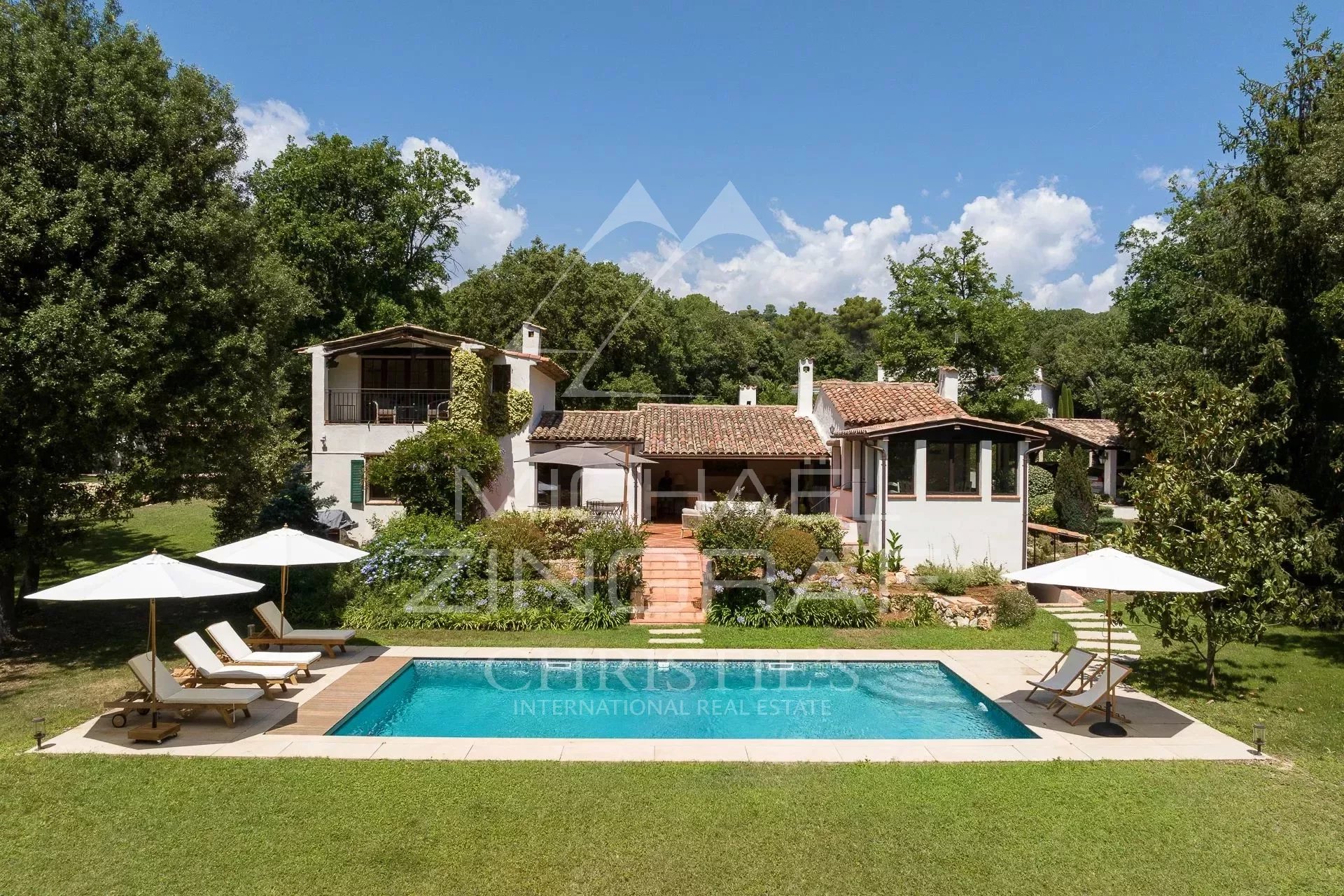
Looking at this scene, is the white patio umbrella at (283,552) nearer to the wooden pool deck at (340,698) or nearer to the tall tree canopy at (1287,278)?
the wooden pool deck at (340,698)

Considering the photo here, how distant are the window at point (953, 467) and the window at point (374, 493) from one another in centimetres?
1549

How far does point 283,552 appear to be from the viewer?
12.8 m

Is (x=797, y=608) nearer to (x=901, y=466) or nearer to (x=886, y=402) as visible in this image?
(x=901, y=466)

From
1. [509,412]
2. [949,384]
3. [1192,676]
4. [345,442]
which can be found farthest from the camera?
[949,384]

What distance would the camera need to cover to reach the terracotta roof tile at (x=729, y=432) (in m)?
25.4

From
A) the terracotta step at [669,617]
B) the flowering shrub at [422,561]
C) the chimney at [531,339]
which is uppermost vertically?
the chimney at [531,339]

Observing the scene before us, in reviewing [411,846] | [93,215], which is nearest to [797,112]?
[93,215]

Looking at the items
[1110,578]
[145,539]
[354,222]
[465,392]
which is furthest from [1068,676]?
[354,222]

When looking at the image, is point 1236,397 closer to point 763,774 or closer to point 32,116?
point 763,774

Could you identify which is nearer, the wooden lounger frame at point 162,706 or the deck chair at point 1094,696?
the wooden lounger frame at point 162,706

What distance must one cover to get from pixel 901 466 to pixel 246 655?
50.2ft

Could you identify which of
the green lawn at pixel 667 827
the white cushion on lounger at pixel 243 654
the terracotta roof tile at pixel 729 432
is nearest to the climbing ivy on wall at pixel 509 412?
the terracotta roof tile at pixel 729 432

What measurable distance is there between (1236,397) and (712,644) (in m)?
9.95

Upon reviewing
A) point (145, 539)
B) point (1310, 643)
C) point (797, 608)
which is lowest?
point (1310, 643)
